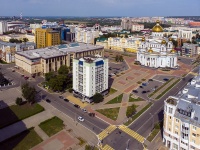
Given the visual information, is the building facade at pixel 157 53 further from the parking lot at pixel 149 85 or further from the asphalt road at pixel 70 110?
the asphalt road at pixel 70 110

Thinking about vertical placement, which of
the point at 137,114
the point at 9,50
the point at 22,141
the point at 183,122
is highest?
the point at 9,50

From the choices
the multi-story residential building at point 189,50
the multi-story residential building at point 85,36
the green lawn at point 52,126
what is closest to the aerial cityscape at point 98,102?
the green lawn at point 52,126

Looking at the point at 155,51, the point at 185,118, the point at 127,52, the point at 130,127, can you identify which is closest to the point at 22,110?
the point at 130,127

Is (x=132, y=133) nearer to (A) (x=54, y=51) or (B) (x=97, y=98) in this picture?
(B) (x=97, y=98)

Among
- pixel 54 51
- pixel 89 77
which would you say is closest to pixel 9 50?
pixel 54 51

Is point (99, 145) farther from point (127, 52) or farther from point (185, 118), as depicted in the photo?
point (127, 52)

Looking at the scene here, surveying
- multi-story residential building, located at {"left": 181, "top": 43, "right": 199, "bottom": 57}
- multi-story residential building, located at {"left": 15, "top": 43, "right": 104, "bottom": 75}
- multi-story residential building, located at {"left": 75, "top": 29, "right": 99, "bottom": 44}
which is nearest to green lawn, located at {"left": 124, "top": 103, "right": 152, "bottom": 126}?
multi-story residential building, located at {"left": 15, "top": 43, "right": 104, "bottom": 75}

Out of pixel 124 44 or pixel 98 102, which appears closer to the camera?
pixel 98 102
